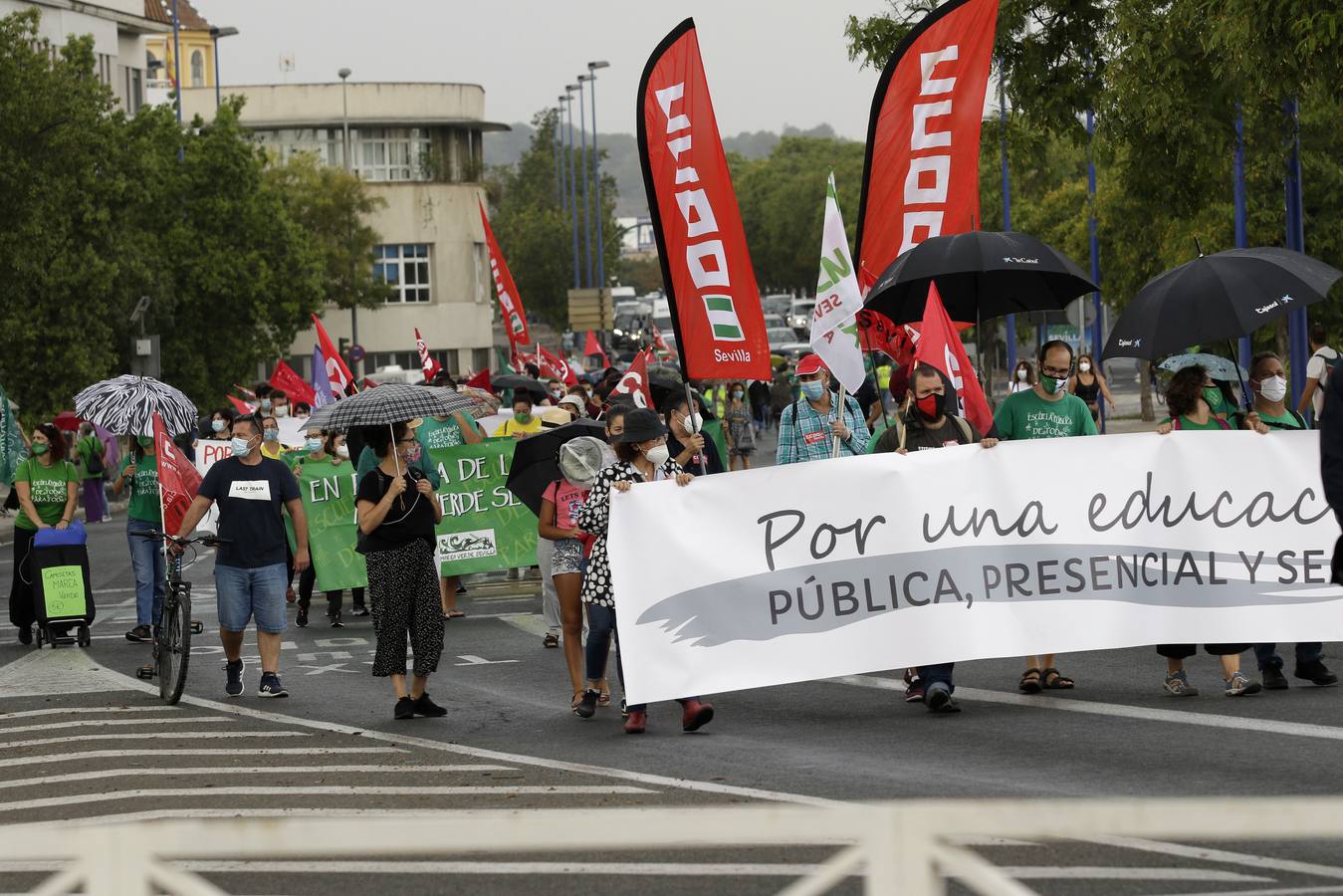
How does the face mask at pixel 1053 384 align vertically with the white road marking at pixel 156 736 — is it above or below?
above

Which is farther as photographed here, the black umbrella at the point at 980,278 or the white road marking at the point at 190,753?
the black umbrella at the point at 980,278

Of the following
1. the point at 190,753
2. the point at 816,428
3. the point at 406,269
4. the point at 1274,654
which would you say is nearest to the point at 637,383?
the point at 816,428

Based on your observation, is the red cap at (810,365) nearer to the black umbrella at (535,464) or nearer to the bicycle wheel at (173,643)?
the black umbrella at (535,464)

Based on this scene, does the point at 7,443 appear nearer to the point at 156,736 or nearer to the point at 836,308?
the point at 156,736

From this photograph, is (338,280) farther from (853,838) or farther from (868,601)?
(853,838)

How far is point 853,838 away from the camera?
13.3ft

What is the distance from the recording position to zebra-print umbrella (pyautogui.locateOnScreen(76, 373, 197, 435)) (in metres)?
14.5

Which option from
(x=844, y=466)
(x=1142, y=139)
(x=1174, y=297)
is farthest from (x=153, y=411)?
(x=1142, y=139)

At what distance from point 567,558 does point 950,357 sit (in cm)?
254

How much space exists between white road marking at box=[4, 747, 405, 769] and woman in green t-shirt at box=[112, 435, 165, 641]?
518cm

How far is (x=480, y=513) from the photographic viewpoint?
1867 cm

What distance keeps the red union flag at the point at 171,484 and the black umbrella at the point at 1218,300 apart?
19.8 ft

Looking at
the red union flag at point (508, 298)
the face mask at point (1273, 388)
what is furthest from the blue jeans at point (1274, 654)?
the red union flag at point (508, 298)

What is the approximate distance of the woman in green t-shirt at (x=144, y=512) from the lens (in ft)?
52.4
